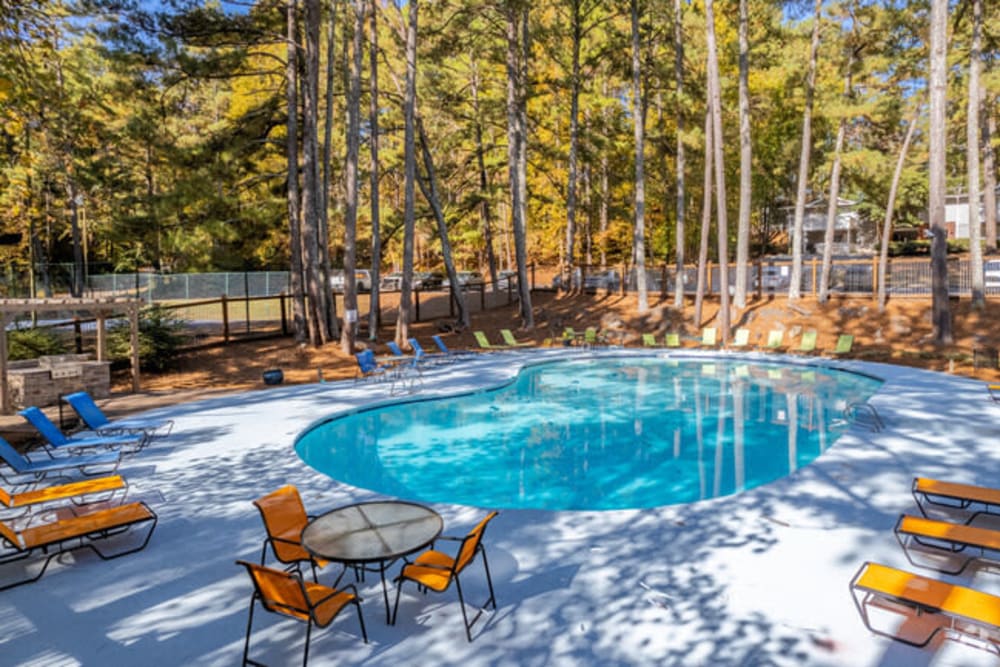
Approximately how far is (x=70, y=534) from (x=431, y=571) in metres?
3.01

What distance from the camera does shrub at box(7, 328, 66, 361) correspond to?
12.4 metres

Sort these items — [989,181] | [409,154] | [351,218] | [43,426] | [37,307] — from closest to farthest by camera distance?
[43,426]
[37,307]
[351,218]
[409,154]
[989,181]

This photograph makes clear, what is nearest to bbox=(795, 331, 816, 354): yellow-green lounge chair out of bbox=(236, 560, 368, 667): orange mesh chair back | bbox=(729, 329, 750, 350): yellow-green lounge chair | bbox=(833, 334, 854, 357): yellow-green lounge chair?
bbox=(833, 334, 854, 357): yellow-green lounge chair

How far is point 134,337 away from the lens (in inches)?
458

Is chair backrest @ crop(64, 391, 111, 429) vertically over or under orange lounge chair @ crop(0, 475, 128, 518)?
over

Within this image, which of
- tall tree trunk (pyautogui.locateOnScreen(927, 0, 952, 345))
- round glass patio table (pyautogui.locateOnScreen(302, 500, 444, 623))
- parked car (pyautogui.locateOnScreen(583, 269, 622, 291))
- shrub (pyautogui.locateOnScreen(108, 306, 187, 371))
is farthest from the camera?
parked car (pyautogui.locateOnScreen(583, 269, 622, 291))

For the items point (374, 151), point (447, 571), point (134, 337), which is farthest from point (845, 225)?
point (447, 571)

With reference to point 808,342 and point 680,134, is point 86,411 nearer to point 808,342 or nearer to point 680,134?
point 808,342

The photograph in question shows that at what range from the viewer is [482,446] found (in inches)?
374

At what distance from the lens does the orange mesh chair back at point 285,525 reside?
4367mm

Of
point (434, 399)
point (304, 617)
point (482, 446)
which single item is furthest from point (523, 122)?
point (304, 617)

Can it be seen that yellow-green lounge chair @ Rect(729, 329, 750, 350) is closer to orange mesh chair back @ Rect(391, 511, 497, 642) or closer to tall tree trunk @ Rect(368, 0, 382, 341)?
tall tree trunk @ Rect(368, 0, 382, 341)

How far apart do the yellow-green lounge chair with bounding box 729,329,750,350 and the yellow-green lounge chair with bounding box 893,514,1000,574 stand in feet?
40.7

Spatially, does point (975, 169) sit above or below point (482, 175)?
below
